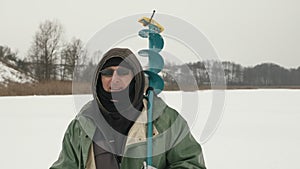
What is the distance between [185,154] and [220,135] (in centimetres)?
525

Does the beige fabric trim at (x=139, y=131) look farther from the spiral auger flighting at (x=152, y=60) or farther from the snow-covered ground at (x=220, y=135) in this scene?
the snow-covered ground at (x=220, y=135)

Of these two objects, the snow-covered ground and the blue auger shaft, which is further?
the snow-covered ground

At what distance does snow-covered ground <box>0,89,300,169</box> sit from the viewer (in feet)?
14.3

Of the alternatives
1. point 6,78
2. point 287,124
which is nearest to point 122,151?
point 287,124

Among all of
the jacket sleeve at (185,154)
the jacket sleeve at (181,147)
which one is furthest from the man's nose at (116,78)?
the jacket sleeve at (185,154)

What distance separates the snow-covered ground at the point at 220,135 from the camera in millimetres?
4344

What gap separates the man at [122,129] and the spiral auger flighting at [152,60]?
0.08 feet

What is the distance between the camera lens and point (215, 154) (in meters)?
4.93

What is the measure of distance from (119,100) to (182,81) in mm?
273

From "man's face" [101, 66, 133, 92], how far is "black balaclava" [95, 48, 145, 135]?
13 mm

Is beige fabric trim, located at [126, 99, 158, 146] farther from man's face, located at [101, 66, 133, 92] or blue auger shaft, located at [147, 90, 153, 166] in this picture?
man's face, located at [101, 66, 133, 92]

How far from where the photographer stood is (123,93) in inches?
53.9

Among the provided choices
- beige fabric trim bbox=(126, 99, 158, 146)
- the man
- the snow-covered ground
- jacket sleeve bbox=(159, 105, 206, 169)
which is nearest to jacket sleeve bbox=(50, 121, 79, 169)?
the man

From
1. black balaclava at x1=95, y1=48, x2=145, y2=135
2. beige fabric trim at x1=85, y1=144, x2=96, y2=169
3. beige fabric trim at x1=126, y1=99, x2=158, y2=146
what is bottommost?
beige fabric trim at x1=85, y1=144, x2=96, y2=169
